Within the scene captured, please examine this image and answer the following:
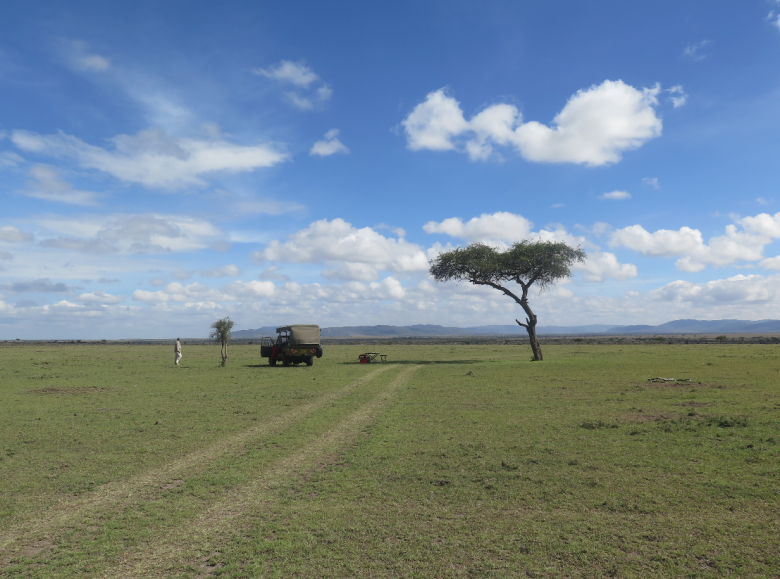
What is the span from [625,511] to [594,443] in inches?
171

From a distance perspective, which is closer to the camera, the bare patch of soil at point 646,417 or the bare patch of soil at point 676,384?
the bare patch of soil at point 646,417

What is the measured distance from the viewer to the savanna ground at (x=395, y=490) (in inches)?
231

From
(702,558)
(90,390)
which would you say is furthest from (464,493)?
(90,390)

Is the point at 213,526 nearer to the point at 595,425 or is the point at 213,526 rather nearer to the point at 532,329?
the point at 595,425

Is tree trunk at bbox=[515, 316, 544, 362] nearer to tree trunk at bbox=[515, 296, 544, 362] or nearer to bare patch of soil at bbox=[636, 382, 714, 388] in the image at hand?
tree trunk at bbox=[515, 296, 544, 362]

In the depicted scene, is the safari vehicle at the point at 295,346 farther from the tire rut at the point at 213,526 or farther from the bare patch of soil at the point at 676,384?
the tire rut at the point at 213,526

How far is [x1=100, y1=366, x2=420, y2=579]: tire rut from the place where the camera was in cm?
571

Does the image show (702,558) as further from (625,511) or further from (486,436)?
(486,436)

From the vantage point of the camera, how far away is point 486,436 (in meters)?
12.4

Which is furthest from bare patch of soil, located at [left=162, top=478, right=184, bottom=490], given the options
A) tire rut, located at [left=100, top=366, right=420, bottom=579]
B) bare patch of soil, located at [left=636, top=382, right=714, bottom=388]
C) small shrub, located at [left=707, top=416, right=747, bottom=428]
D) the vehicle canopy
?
the vehicle canopy

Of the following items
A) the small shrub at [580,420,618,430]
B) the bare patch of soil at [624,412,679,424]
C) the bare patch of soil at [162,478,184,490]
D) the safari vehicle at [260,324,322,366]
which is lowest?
the bare patch of soil at [624,412,679,424]

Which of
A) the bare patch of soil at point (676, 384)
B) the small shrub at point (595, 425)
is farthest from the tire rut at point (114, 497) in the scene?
the bare patch of soil at point (676, 384)

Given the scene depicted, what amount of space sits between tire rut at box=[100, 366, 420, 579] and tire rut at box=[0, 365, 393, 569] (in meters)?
1.52

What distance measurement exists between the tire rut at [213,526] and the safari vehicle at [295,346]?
28.9m
